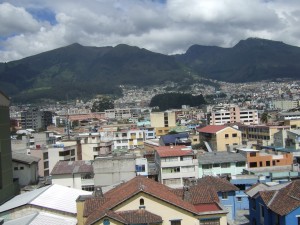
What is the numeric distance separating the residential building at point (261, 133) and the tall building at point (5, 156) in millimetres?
39086

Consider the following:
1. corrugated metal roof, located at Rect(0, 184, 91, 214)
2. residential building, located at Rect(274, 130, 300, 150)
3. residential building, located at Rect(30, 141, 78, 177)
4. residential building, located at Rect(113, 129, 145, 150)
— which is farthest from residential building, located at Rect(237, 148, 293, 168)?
residential building, located at Rect(113, 129, 145, 150)

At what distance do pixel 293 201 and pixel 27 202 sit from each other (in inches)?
563

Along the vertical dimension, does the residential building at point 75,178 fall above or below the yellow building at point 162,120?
below

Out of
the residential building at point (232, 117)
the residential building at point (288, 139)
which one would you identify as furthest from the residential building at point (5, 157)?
the residential building at point (232, 117)

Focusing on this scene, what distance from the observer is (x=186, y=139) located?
61.6 m

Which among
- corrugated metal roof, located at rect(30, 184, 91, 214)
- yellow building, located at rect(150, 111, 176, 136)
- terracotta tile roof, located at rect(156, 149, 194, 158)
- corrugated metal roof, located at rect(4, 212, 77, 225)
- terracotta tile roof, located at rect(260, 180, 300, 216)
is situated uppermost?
yellow building, located at rect(150, 111, 176, 136)

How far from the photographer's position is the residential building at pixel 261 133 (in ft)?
212

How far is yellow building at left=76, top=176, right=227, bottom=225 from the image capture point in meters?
16.8

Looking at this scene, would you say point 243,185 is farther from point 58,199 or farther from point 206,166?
point 58,199

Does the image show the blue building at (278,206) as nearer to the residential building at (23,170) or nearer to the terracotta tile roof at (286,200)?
the terracotta tile roof at (286,200)

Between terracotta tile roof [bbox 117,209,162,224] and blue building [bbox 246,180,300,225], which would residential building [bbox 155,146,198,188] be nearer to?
blue building [bbox 246,180,300,225]

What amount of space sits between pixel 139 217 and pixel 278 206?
282 inches

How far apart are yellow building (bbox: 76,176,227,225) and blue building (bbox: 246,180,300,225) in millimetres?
3152

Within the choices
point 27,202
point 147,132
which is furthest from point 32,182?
point 147,132
